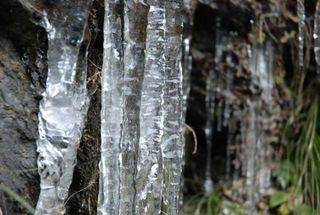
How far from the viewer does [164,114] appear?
149cm

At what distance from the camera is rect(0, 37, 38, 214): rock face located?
4.52 ft

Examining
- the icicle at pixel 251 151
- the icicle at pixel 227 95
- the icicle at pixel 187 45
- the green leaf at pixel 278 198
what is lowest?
the green leaf at pixel 278 198

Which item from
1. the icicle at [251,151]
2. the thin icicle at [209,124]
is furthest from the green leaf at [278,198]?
the thin icicle at [209,124]

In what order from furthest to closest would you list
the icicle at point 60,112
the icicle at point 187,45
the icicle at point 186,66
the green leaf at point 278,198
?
the green leaf at point 278,198, the icicle at point 186,66, the icicle at point 187,45, the icicle at point 60,112

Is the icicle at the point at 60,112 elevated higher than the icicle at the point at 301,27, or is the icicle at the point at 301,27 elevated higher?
the icicle at the point at 301,27

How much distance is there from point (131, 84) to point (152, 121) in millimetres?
97

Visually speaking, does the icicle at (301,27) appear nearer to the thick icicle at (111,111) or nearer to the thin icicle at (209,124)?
the thin icicle at (209,124)

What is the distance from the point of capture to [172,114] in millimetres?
1501

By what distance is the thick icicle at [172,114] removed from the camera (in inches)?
57.6

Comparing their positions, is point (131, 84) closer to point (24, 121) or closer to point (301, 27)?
point (24, 121)

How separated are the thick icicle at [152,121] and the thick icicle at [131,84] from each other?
0.01 meters

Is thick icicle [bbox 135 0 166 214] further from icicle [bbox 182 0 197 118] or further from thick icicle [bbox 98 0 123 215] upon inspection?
icicle [bbox 182 0 197 118]

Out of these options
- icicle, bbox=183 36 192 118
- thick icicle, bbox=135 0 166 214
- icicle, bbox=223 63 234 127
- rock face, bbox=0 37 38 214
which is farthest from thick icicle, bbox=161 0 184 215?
icicle, bbox=223 63 234 127

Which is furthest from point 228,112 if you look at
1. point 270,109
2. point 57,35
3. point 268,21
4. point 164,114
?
point 57,35
